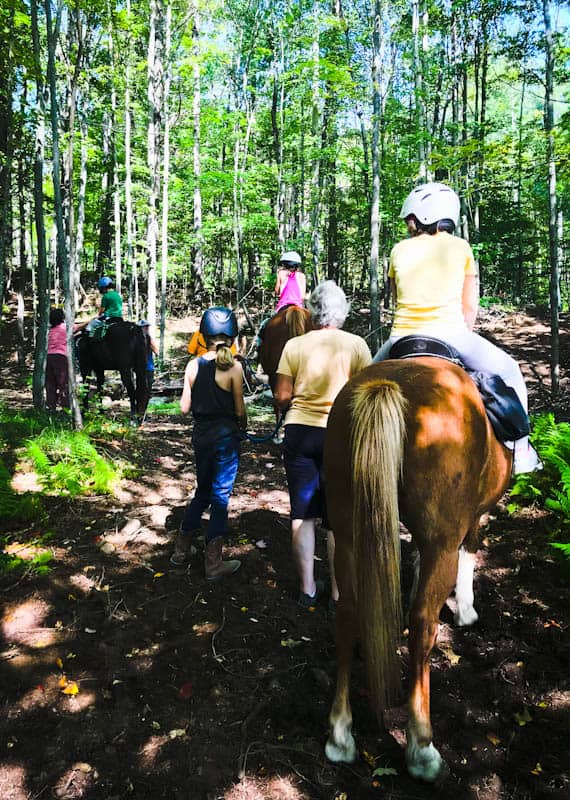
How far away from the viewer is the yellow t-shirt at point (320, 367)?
3.66 metres

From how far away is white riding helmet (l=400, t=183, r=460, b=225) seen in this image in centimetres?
307

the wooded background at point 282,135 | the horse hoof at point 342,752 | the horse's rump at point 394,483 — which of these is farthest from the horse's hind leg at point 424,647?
the wooded background at point 282,135

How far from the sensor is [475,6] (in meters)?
19.5

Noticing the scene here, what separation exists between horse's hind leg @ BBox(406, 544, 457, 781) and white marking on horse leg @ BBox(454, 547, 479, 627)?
1331 mm

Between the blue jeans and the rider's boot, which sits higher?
the blue jeans

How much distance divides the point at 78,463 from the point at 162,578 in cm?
246

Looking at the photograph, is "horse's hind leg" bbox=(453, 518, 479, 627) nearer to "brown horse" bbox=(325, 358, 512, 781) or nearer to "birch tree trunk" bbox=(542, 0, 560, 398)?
"brown horse" bbox=(325, 358, 512, 781)

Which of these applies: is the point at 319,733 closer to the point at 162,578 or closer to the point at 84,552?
the point at 162,578

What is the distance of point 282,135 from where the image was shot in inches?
869

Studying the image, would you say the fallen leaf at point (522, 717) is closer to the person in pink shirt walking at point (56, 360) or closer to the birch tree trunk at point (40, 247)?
the birch tree trunk at point (40, 247)

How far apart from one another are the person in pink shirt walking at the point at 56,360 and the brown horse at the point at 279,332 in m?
4.66

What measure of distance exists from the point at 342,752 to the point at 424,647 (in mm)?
673

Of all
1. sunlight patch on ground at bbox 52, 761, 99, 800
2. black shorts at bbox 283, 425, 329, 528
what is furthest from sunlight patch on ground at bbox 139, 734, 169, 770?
black shorts at bbox 283, 425, 329, 528

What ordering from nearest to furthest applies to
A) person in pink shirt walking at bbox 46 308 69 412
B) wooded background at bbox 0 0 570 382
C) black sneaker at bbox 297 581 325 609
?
black sneaker at bbox 297 581 325 609 < person in pink shirt walking at bbox 46 308 69 412 < wooded background at bbox 0 0 570 382
